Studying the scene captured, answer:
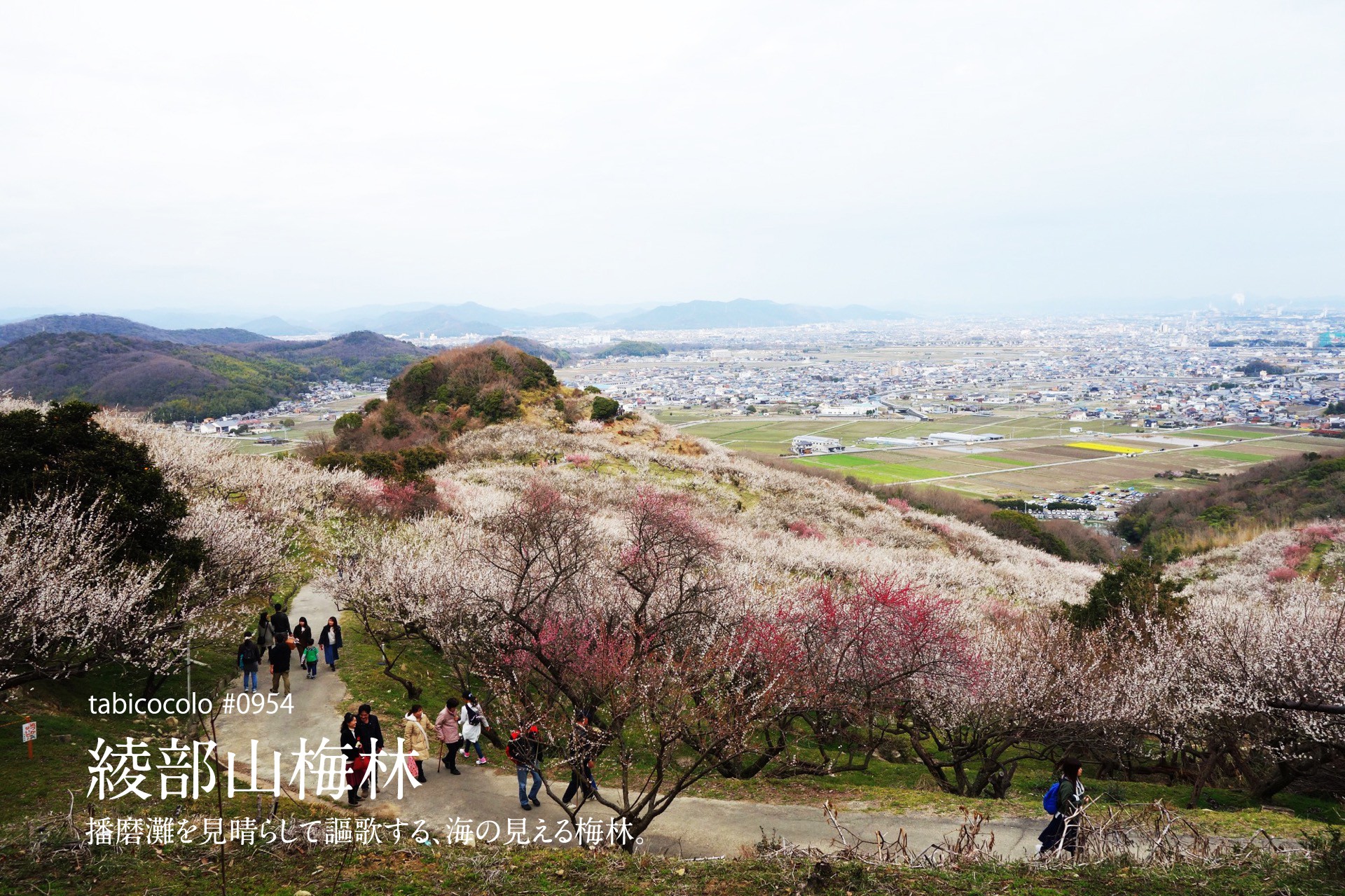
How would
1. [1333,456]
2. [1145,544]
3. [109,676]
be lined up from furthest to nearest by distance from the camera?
[1333,456] → [1145,544] → [109,676]

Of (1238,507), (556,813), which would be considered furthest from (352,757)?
(1238,507)

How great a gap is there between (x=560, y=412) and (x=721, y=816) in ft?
145

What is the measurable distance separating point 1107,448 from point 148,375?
114 meters

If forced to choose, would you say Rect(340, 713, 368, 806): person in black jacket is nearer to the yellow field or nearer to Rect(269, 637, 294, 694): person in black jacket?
Rect(269, 637, 294, 694): person in black jacket

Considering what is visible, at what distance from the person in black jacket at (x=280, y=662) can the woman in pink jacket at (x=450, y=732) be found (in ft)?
13.3

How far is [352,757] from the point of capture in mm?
10203

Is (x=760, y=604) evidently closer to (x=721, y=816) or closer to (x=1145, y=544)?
(x=721, y=816)

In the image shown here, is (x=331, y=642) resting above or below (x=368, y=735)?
below

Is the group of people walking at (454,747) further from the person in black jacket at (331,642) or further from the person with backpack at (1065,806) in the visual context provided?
the person with backpack at (1065,806)

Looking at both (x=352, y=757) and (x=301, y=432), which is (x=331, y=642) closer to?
(x=352, y=757)

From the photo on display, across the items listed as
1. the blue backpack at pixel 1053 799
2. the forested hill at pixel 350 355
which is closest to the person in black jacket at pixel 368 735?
the blue backpack at pixel 1053 799

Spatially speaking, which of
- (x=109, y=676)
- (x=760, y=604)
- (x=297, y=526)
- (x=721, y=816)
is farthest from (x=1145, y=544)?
(x=109, y=676)

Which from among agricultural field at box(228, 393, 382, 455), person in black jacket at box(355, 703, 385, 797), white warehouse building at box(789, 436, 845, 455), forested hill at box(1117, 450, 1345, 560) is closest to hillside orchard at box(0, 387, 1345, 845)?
person in black jacket at box(355, 703, 385, 797)

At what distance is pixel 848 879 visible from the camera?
7.05 m
